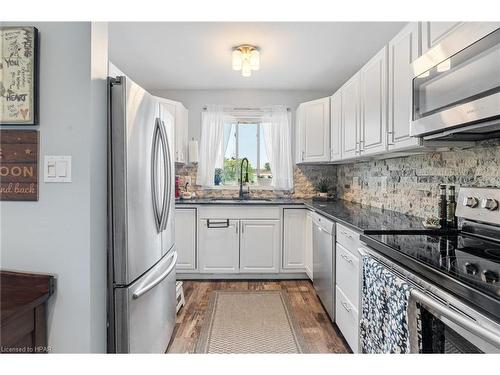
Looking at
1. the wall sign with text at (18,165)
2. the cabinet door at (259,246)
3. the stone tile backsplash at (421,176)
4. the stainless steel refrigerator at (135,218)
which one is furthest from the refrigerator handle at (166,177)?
the stone tile backsplash at (421,176)

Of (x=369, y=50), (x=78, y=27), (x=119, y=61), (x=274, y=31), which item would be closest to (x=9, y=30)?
(x=78, y=27)

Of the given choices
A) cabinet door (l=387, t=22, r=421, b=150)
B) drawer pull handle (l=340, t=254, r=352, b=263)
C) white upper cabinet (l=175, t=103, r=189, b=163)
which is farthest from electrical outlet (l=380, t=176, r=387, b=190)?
white upper cabinet (l=175, t=103, r=189, b=163)

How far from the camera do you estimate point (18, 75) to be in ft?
4.06

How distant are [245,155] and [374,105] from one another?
2313 millimetres

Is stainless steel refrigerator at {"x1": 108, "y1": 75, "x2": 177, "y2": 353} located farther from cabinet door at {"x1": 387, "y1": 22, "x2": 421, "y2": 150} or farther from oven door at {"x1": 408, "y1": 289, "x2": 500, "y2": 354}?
cabinet door at {"x1": 387, "y1": 22, "x2": 421, "y2": 150}

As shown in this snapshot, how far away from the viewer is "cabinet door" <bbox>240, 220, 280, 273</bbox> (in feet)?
11.7

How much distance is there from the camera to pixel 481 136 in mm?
1512

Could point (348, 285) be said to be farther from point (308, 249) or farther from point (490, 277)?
point (308, 249)

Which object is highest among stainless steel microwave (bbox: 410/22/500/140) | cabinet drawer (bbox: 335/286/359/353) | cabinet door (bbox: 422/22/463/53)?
cabinet door (bbox: 422/22/463/53)

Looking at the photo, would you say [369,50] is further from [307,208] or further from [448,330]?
[448,330]

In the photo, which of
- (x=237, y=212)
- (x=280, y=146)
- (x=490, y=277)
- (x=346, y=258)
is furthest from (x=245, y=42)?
(x=490, y=277)

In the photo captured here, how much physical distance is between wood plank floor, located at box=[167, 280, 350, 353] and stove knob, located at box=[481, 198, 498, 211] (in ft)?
4.30

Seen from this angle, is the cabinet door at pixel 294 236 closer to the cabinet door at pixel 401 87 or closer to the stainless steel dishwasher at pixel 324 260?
the stainless steel dishwasher at pixel 324 260

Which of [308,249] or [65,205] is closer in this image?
[65,205]
